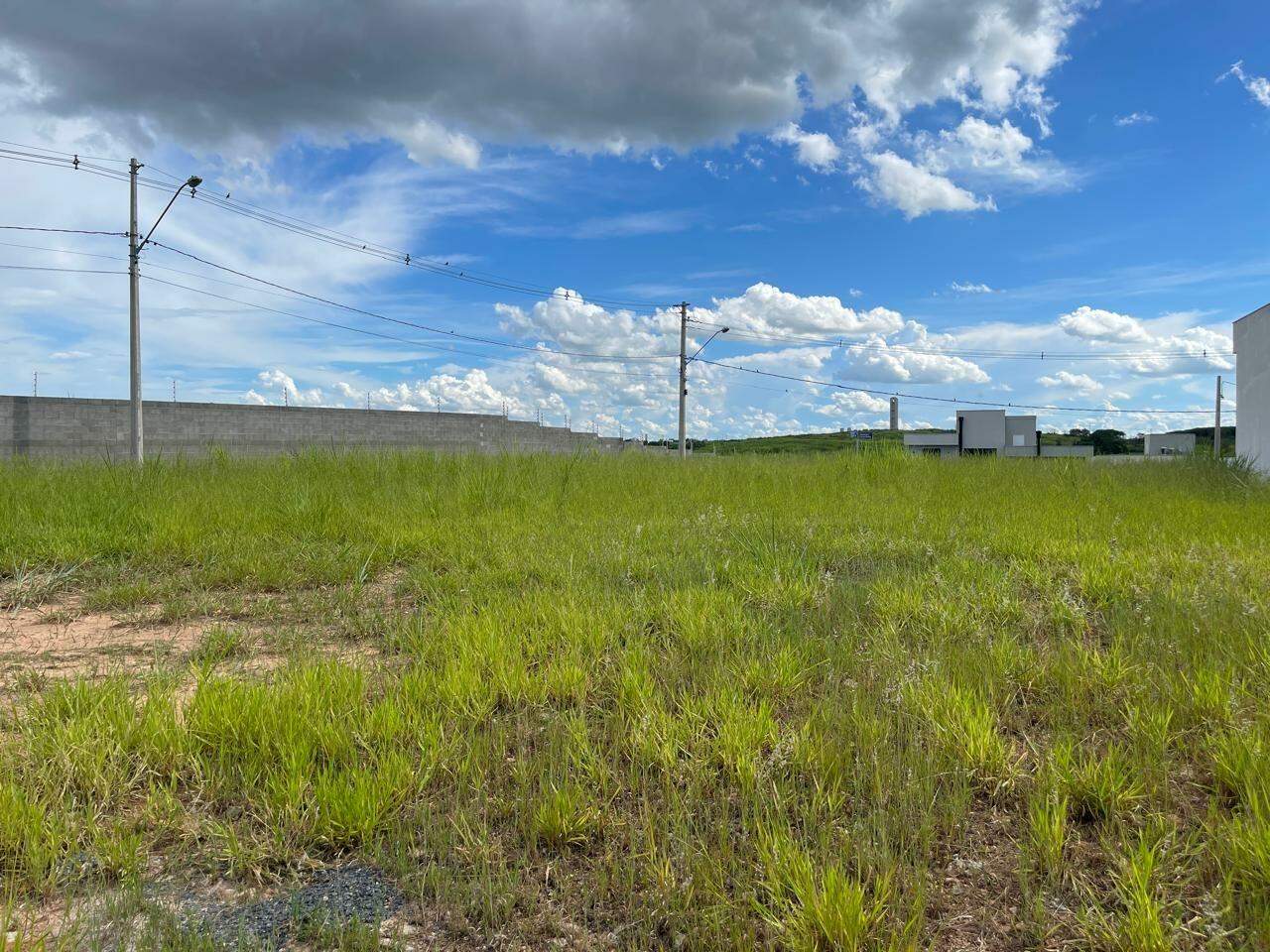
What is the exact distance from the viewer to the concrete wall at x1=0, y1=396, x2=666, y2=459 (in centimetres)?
2094

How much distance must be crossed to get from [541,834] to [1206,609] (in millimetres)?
4250

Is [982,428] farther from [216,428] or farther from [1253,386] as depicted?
[216,428]

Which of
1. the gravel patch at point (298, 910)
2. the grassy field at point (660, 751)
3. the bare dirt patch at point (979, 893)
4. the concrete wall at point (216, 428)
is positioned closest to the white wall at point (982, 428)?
the concrete wall at point (216, 428)

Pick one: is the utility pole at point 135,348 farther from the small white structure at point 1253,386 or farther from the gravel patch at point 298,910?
the small white structure at point 1253,386

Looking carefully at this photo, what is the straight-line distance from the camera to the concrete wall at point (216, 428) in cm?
2094

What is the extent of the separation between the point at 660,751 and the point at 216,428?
2689 cm

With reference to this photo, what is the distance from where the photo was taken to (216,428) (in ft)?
80.4

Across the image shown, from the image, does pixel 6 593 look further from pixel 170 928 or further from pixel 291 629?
pixel 170 928

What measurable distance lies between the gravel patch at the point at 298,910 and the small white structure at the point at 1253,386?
17051 millimetres

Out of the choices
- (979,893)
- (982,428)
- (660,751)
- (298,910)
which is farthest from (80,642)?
(982,428)

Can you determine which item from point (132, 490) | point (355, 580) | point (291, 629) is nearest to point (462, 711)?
point (291, 629)

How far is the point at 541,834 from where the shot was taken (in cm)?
224

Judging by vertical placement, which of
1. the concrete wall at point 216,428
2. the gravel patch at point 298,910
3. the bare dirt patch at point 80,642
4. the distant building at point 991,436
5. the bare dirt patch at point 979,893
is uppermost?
the distant building at point 991,436

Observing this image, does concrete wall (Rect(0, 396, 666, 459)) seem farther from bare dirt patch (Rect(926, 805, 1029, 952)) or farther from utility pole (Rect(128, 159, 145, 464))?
bare dirt patch (Rect(926, 805, 1029, 952))
